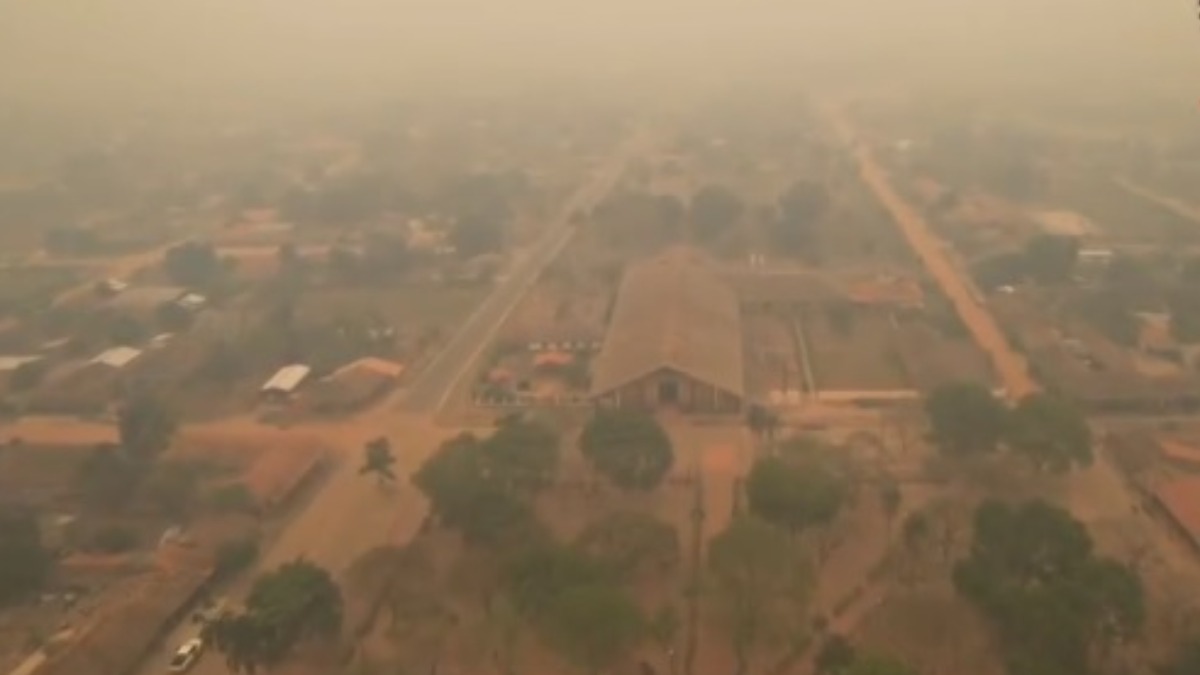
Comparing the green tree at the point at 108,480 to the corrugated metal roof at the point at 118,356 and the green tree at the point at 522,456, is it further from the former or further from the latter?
the corrugated metal roof at the point at 118,356

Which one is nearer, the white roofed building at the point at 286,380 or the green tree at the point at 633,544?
the green tree at the point at 633,544

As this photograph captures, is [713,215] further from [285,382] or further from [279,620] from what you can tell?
[279,620]

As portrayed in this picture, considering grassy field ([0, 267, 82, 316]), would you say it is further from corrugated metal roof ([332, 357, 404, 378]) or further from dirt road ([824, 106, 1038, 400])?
dirt road ([824, 106, 1038, 400])

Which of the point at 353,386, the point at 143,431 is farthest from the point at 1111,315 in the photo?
the point at 143,431

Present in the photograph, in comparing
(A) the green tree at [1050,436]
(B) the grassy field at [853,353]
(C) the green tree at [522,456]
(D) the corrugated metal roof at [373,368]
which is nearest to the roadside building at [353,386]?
(D) the corrugated metal roof at [373,368]

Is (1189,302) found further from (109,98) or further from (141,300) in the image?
(109,98)
